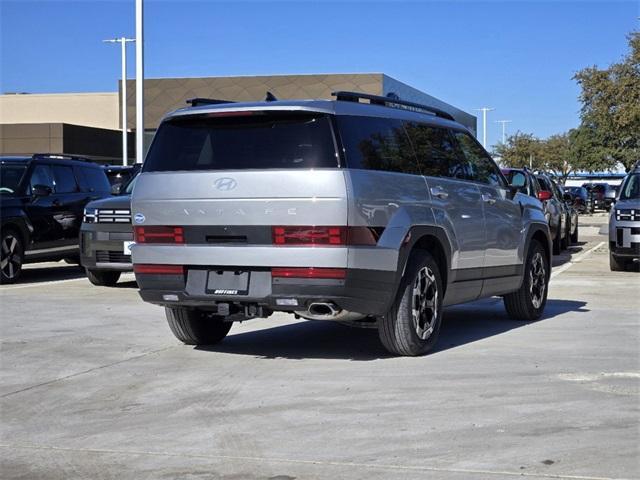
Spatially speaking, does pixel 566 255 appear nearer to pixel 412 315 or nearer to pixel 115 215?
pixel 115 215

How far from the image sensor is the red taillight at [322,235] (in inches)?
283

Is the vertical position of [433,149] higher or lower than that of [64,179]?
higher

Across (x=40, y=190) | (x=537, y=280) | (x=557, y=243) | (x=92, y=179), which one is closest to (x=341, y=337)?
(x=537, y=280)

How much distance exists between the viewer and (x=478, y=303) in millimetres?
12367

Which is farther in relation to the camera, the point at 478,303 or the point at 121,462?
the point at 478,303

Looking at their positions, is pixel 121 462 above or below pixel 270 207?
below

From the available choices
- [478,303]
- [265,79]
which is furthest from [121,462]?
[265,79]

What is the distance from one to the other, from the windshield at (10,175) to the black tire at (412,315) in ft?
29.8

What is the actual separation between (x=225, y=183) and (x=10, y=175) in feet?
29.7

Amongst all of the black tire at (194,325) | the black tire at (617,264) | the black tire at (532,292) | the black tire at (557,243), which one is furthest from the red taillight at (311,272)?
the black tire at (557,243)

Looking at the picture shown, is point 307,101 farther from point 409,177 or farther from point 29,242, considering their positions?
point 29,242

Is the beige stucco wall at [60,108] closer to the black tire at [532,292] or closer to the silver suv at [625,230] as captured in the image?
the silver suv at [625,230]

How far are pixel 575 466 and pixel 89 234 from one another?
983 centimetres

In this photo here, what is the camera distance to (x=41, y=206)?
15.4 meters
